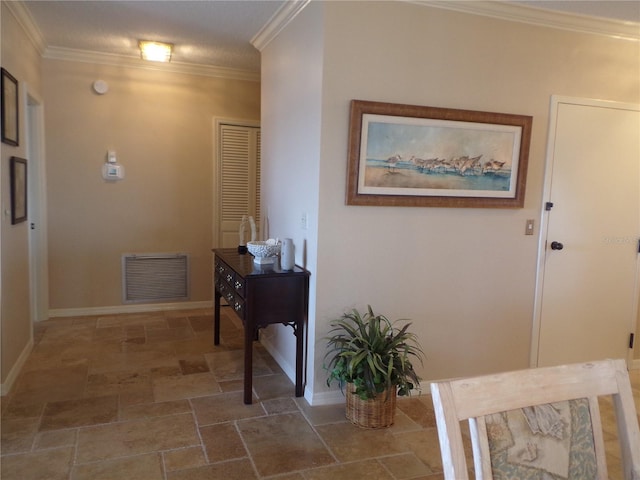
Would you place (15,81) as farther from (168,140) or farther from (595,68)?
(595,68)

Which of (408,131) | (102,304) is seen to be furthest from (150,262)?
(408,131)

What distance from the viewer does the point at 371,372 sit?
2578mm

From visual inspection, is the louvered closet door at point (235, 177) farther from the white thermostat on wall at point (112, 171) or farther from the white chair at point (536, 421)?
the white chair at point (536, 421)

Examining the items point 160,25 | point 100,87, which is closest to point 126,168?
point 100,87

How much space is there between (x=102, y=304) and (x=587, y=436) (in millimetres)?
4554

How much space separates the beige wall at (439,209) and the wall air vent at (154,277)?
1991 mm

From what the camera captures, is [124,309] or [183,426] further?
[124,309]

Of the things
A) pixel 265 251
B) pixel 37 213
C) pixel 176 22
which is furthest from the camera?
pixel 37 213

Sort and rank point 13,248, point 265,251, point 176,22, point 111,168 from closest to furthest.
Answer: point 265,251, point 13,248, point 176,22, point 111,168

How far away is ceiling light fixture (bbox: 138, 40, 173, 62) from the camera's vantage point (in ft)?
13.1

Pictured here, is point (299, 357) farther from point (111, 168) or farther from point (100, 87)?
point (100, 87)

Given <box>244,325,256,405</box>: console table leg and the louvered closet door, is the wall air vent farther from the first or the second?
<box>244,325,256,405</box>: console table leg

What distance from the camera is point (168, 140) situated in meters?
4.77

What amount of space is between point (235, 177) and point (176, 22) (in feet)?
6.03
